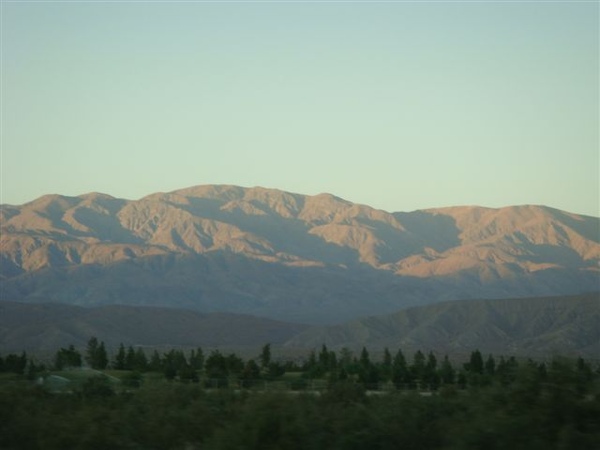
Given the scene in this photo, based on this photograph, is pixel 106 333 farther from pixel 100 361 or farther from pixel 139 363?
pixel 139 363

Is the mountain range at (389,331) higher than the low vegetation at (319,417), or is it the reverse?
the mountain range at (389,331)

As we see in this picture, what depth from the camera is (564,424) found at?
21781 millimetres

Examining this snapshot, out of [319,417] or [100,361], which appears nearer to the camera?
[319,417]

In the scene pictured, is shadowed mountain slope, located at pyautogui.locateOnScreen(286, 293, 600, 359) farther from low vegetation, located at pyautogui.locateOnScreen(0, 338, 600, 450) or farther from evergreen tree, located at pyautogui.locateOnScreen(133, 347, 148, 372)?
low vegetation, located at pyautogui.locateOnScreen(0, 338, 600, 450)

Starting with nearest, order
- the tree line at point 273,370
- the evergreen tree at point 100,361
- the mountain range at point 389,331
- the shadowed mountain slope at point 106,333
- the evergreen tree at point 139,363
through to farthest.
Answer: the tree line at point 273,370 → the evergreen tree at point 139,363 → the evergreen tree at point 100,361 → the mountain range at point 389,331 → the shadowed mountain slope at point 106,333

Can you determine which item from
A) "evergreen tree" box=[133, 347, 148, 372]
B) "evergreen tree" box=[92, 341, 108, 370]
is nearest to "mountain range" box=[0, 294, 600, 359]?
"evergreen tree" box=[92, 341, 108, 370]

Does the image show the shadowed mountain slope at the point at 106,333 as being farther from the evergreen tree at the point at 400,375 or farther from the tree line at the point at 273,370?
the evergreen tree at the point at 400,375

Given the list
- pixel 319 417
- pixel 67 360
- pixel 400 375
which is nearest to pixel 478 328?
pixel 67 360

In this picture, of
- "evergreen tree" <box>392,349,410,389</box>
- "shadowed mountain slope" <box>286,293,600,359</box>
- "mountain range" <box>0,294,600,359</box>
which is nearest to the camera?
"evergreen tree" <box>392,349,410,389</box>

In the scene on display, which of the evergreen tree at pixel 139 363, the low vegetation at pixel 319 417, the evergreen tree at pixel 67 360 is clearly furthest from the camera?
the evergreen tree at pixel 67 360

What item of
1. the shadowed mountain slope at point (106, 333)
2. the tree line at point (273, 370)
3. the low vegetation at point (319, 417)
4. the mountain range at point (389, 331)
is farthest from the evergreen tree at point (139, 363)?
the shadowed mountain slope at point (106, 333)

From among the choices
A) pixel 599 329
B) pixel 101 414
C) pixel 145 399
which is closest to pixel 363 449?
pixel 101 414

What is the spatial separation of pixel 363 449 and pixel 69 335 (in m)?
156

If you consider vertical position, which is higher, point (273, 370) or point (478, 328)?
point (478, 328)
